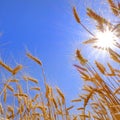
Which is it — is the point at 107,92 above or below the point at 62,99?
below

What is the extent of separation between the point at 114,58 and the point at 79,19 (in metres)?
0.50

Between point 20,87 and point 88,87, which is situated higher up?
point 20,87

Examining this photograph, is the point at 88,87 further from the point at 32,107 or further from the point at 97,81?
the point at 32,107

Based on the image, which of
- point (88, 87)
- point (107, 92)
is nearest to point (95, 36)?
point (107, 92)

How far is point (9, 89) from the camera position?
3184 mm

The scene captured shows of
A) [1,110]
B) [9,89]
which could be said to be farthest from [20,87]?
[1,110]

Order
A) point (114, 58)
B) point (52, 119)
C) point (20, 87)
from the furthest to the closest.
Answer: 1. point (20, 87)
2. point (52, 119)
3. point (114, 58)

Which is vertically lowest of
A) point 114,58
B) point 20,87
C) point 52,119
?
point 114,58

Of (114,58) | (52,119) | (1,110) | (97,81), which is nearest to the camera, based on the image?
(114,58)

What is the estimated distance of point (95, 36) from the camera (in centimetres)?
203

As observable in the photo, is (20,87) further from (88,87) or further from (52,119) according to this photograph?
(88,87)

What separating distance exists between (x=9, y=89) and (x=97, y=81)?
1.38m

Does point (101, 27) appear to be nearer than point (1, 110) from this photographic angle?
Yes

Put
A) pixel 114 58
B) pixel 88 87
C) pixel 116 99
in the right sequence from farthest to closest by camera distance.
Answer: pixel 88 87 → pixel 116 99 → pixel 114 58
